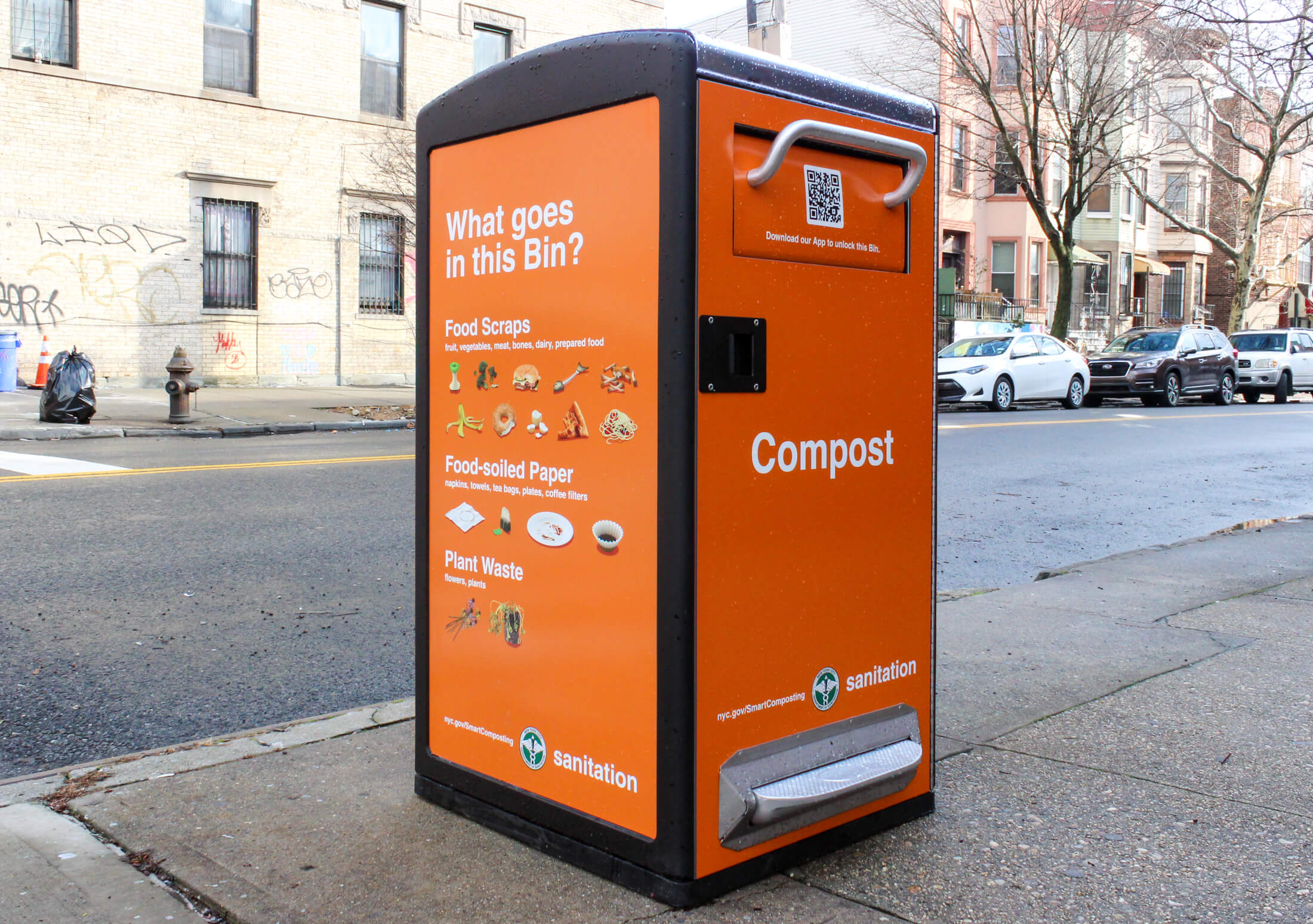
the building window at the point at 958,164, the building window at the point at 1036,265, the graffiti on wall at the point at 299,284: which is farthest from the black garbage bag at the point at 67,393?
the building window at the point at 1036,265

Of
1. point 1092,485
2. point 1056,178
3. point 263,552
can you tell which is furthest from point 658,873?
point 1056,178

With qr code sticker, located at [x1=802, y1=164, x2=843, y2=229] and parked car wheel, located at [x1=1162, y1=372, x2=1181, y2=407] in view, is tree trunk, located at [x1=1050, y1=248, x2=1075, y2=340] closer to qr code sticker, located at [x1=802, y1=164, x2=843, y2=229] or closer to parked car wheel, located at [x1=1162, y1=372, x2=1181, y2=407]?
parked car wheel, located at [x1=1162, y1=372, x2=1181, y2=407]

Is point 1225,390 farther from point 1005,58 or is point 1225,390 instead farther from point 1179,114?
point 1179,114

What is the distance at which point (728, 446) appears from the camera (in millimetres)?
2834

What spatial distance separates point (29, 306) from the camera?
1927 centimetres

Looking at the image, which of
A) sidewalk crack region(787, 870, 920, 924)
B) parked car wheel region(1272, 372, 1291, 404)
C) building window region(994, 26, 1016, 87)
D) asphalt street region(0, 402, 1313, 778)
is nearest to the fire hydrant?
asphalt street region(0, 402, 1313, 778)

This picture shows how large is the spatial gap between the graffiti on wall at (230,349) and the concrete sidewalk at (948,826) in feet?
60.7

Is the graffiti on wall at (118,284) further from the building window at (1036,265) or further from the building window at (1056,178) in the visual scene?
the building window at (1056,178)

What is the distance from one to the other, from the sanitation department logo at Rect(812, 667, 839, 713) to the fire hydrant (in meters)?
14.1

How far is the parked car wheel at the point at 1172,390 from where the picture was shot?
25844mm

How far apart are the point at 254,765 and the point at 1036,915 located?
2.44m

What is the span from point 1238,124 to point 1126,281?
10.4 meters

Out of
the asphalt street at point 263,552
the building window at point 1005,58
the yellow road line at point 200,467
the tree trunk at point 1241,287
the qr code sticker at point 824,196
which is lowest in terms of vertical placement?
the asphalt street at point 263,552

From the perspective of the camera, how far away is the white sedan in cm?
2233
